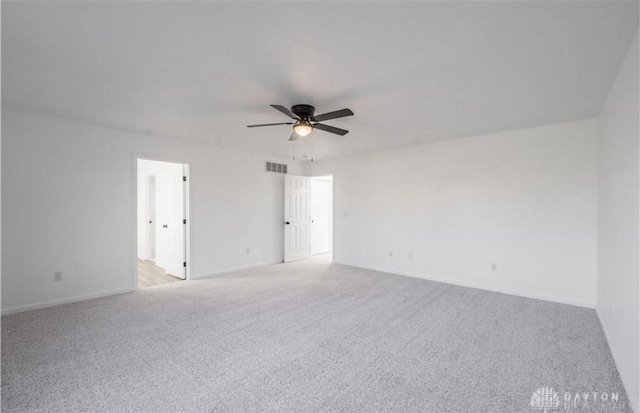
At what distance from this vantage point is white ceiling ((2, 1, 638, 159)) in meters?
1.74

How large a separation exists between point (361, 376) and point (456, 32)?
2.55 m

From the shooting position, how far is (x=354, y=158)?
626 cm

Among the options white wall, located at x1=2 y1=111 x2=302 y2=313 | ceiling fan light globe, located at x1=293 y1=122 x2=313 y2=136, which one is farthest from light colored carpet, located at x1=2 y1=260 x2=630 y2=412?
ceiling fan light globe, located at x1=293 y1=122 x2=313 y2=136

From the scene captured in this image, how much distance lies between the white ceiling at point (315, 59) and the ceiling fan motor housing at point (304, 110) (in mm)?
64

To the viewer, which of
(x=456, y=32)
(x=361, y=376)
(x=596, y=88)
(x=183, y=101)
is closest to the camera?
(x=456, y=32)

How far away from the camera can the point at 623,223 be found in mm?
2238

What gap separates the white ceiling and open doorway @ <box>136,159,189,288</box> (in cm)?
182

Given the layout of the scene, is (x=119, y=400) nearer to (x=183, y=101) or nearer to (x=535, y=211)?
(x=183, y=101)

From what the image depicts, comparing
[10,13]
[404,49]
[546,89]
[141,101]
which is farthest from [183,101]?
[546,89]

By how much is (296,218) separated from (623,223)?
5495 mm

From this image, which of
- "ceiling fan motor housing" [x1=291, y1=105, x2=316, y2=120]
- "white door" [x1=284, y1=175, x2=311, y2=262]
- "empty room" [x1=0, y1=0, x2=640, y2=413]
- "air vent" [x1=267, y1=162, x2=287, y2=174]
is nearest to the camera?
"empty room" [x1=0, y1=0, x2=640, y2=413]

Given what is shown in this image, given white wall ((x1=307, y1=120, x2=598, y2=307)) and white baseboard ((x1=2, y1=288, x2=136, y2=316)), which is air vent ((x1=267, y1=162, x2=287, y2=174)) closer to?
white wall ((x1=307, y1=120, x2=598, y2=307))

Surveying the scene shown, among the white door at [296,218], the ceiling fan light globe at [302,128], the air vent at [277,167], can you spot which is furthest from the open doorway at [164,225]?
the ceiling fan light globe at [302,128]

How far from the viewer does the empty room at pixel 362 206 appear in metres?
1.91
